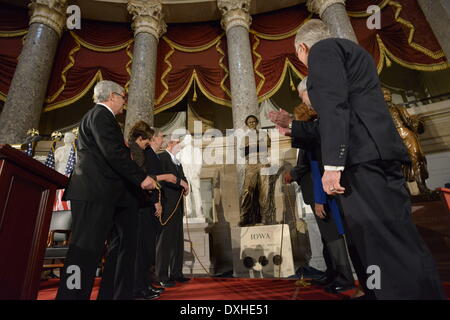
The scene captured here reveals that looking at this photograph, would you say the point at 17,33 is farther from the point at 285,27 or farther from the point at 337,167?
the point at 337,167

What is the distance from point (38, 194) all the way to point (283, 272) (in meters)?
2.86

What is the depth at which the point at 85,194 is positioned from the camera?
4.81 ft

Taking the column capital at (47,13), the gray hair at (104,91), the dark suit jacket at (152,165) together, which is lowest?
the dark suit jacket at (152,165)

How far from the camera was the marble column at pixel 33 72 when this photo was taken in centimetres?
489

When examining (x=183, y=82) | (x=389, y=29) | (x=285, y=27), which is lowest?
(x=183, y=82)

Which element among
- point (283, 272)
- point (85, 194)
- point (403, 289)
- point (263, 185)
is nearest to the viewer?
point (403, 289)

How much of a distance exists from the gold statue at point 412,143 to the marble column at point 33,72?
20.2 feet

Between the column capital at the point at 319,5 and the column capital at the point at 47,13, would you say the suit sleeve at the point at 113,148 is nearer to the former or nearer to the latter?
the column capital at the point at 47,13

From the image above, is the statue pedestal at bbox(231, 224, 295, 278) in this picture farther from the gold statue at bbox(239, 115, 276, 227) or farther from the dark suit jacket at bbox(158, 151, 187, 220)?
the dark suit jacket at bbox(158, 151, 187, 220)

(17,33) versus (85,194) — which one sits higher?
(17,33)

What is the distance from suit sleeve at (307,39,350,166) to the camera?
3.46ft

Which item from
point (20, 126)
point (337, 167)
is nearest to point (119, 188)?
point (337, 167)

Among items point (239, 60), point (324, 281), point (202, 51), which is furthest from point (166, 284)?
point (202, 51)

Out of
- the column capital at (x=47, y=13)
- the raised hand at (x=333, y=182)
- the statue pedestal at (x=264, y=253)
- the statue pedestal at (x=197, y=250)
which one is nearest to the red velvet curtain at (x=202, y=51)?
the column capital at (x=47, y=13)
